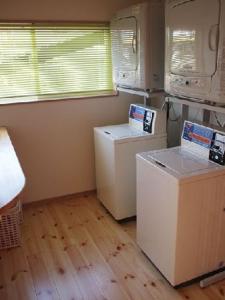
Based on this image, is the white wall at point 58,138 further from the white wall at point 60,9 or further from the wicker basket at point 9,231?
the white wall at point 60,9

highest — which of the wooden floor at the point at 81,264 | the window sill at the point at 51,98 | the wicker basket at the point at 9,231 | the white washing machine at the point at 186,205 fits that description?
the window sill at the point at 51,98

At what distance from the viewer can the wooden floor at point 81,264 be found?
2.01 meters

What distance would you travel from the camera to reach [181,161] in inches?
81.0

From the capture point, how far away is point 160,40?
8.00 ft

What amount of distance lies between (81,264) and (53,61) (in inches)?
74.8

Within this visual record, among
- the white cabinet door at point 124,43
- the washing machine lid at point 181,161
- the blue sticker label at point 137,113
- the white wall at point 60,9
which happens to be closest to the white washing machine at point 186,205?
the washing machine lid at point 181,161

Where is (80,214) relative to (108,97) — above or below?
below

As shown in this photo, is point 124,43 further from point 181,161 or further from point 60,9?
point 181,161

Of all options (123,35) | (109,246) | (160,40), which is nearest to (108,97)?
(123,35)

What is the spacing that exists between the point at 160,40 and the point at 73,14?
98 centimetres

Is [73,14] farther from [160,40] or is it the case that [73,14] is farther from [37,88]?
[160,40]

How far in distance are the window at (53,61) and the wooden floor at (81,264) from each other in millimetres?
1256

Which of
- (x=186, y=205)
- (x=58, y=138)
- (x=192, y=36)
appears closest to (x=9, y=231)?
(x=58, y=138)

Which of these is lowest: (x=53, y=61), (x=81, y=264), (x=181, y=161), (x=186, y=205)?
(x=81, y=264)
